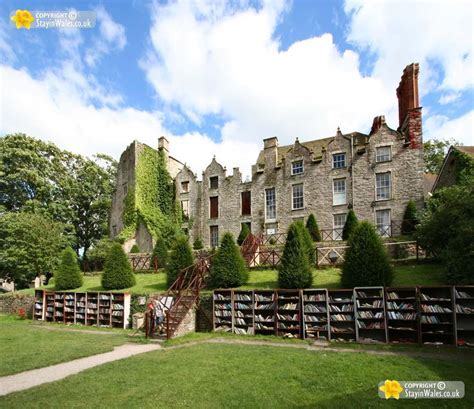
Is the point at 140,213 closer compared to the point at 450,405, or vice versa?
the point at 450,405

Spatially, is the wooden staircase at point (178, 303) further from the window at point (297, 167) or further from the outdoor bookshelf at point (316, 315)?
the window at point (297, 167)

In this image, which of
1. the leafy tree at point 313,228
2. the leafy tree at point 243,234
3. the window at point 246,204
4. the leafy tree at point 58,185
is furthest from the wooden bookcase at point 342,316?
the leafy tree at point 58,185

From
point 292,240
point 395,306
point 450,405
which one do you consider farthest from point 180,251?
point 450,405

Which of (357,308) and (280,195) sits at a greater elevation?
(280,195)

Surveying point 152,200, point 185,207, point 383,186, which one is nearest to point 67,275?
point 152,200

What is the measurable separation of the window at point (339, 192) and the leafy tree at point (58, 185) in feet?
74.1

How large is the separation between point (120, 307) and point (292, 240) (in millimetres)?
8608

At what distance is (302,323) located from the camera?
1134 centimetres

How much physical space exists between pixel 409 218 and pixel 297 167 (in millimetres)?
9415

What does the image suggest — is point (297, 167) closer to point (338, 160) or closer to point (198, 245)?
point (338, 160)

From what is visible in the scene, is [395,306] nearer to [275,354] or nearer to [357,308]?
[357,308]

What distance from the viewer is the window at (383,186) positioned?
23.4m

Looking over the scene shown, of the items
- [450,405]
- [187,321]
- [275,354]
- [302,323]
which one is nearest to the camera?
[450,405]

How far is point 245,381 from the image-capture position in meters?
6.60
